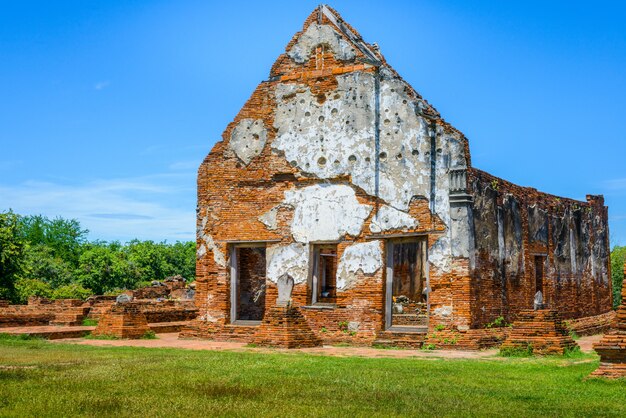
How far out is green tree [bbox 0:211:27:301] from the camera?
26.7 m

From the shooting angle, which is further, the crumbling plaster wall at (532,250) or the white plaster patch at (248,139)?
the white plaster patch at (248,139)

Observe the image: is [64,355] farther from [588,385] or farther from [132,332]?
[588,385]

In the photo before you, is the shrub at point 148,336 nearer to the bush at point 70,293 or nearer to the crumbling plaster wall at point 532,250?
the crumbling plaster wall at point 532,250

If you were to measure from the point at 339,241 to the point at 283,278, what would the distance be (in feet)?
4.64

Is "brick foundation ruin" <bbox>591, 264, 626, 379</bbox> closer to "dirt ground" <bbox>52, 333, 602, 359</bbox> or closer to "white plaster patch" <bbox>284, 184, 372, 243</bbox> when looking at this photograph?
"dirt ground" <bbox>52, 333, 602, 359</bbox>

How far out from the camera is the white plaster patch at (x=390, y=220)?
51.5 ft

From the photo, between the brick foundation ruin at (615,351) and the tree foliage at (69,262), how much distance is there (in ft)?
72.9

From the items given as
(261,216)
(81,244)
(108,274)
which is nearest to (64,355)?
(261,216)

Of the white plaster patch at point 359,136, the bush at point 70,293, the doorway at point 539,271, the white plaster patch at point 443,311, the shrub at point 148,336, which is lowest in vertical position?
the shrub at point 148,336

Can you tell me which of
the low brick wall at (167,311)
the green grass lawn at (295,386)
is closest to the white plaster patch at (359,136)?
the green grass lawn at (295,386)

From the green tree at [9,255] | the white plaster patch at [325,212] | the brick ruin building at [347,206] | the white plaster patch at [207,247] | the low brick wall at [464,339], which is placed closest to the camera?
the low brick wall at [464,339]

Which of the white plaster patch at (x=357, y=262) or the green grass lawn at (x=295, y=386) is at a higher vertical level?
the white plaster patch at (x=357, y=262)

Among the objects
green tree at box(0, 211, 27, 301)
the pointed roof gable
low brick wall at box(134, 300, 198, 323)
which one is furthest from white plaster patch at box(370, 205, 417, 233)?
green tree at box(0, 211, 27, 301)

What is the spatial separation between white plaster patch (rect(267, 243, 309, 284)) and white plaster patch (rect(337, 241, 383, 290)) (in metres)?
0.81
